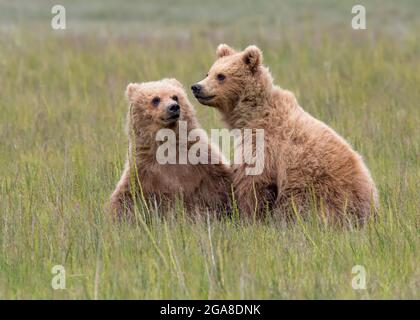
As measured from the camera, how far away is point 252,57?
7195 millimetres

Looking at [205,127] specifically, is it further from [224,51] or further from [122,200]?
[122,200]

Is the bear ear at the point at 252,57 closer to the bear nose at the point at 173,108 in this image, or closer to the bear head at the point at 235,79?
the bear head at the point at 235,79

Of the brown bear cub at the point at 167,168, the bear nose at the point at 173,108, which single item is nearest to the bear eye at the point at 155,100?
the brown bear cub at the point at 167,168

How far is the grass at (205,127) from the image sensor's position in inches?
217

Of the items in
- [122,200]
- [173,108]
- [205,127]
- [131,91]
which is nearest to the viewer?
[173,108]

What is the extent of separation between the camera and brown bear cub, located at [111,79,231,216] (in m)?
7.16

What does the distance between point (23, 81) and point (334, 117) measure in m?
4.16

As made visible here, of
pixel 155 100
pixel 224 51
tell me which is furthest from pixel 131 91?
pixel 224 51

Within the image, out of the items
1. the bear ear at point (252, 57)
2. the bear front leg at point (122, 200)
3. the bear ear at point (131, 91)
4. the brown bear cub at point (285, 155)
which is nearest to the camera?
the brown bear cub at point (285, 155)

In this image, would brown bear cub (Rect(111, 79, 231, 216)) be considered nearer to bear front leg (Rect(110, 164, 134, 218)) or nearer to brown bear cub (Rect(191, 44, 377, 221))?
bear front leg (Rect(110, 164, 134, 218))

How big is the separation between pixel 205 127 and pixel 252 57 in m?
2.71

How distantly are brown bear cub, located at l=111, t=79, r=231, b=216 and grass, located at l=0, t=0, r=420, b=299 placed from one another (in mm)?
281

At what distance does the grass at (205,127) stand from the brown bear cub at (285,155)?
0.79 ft

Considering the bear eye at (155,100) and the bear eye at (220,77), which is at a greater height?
the bear eye at (220,77)
